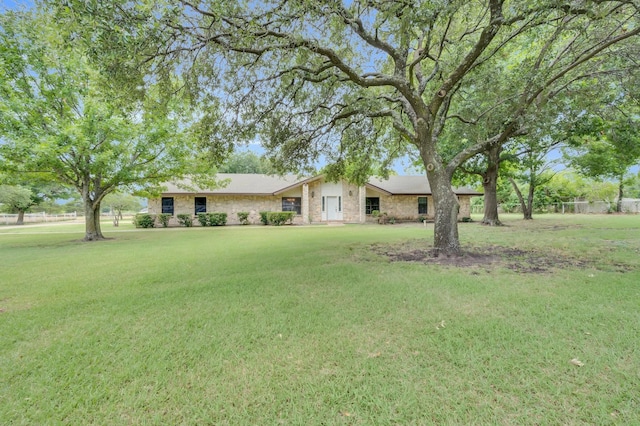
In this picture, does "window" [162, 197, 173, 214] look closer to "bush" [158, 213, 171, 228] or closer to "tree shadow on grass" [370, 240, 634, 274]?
"bush" [158, 213, 171, 228]

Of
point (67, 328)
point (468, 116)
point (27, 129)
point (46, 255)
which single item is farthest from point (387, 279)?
point (27, 129)

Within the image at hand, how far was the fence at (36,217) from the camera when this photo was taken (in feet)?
101

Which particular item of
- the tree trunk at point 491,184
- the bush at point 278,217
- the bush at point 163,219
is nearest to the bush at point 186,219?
the bush at point 163,219

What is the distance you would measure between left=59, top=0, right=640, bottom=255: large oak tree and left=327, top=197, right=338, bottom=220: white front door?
1098 centimetres

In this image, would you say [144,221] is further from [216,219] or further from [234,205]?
[234,205]

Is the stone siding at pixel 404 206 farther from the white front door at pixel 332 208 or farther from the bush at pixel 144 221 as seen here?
the bush at pixel 144 221

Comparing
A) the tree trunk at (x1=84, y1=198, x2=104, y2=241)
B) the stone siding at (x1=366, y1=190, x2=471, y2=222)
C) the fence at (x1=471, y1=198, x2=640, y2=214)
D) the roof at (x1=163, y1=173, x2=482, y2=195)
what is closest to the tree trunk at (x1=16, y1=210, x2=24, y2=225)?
the roof at (x1=163, y1=173, x2=482, y2=195)

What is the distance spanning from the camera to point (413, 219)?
24000 mm

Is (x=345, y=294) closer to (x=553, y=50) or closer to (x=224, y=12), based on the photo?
(x=224, y=12)

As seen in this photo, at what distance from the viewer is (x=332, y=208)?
74.6 feet

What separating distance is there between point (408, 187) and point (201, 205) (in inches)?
675

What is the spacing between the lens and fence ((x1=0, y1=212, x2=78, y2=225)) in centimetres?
3081

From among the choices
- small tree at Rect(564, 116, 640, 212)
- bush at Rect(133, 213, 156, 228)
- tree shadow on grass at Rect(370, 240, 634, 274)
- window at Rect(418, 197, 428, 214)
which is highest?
small tree at Rect(564, 116, 640, 212)

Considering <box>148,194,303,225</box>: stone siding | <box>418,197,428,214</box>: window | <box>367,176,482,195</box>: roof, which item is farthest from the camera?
<box>418,197,428,214</box>: window
